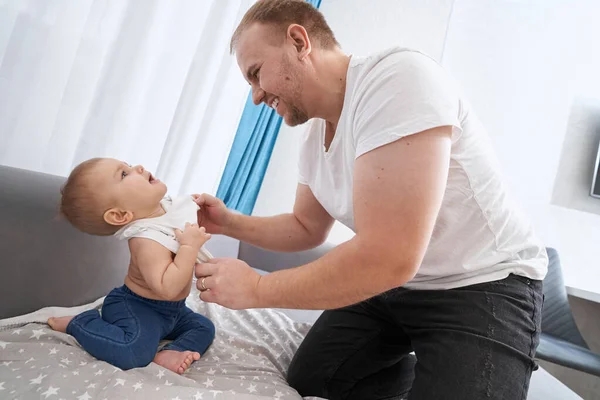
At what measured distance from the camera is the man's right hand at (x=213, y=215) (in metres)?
1.35

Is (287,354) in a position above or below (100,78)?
below

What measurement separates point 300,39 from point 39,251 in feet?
2.92

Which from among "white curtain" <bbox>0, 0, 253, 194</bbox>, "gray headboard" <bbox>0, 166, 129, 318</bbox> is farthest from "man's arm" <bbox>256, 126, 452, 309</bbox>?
"white curtain" <bbox>0, 0, 253, 194</bbox>

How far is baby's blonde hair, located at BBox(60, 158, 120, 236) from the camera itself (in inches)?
44.2

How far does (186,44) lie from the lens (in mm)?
1777

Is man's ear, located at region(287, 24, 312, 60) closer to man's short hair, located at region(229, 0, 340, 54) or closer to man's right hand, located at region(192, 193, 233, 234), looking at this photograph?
man's short hair, located at region(229, 0, 340, 54)

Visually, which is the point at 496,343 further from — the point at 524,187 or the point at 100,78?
the point at 524,187

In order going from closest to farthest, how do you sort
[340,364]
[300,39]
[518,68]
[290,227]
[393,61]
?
1. [393,61]
2. [300,39]
3. [340,364]
4. [290,227]
5. [518,68]

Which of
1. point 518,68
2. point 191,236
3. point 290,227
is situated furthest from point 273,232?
point 518,68

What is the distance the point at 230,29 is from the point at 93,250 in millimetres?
1107

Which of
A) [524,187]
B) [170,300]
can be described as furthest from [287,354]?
[524,187]

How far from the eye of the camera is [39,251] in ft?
4.00

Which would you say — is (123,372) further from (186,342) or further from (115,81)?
(115,81)

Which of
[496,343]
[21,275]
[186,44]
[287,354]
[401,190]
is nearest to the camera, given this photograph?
[401,190]
